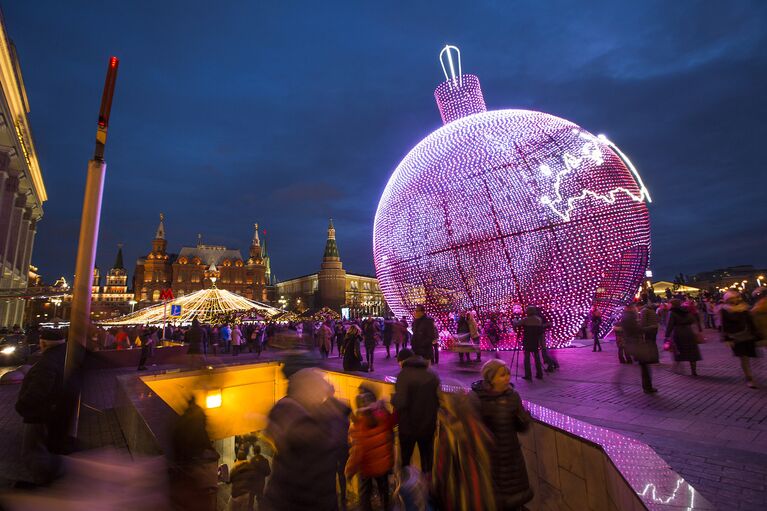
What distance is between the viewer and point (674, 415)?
4.66 metres

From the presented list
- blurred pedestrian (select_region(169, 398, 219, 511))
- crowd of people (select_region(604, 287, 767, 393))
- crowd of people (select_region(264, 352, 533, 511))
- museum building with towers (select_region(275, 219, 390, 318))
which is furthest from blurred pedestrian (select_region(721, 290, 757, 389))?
museum building with towers (select_region(275, 219, 390, 318))

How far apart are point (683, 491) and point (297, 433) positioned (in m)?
2.15

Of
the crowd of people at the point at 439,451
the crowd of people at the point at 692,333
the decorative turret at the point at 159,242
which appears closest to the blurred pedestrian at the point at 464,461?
the crowd of people at the point at 439,451

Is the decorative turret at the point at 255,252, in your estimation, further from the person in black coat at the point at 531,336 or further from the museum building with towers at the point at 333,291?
the person in black coat at the point at 531,336

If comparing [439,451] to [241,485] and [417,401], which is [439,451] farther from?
[241,485]

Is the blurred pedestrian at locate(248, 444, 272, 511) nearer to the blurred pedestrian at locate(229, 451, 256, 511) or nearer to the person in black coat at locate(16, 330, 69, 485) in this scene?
the blurred pedestrian at locate(229, 451, 256, 511)

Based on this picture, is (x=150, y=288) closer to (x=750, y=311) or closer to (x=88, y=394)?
(x=88, y=394)

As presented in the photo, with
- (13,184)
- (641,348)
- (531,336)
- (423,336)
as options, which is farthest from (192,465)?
(13,184)

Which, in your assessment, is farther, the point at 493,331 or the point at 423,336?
the point at 493,331

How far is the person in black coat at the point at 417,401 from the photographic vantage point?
365cm

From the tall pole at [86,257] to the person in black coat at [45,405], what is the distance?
0.26ft

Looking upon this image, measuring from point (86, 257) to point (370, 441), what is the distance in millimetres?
3261

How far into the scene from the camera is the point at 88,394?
378 inches

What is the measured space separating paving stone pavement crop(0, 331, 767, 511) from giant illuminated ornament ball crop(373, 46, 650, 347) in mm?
1872
